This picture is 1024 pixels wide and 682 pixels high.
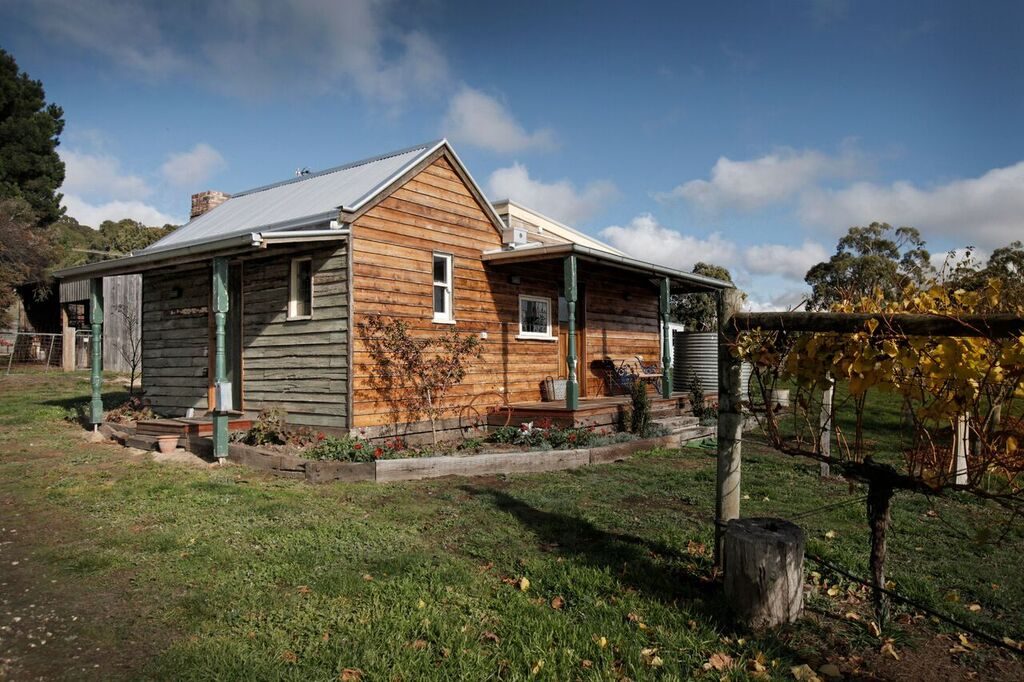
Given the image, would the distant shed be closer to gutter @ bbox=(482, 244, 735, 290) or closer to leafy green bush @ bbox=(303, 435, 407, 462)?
gutter @ bbox=(482, 244, 735, 290)

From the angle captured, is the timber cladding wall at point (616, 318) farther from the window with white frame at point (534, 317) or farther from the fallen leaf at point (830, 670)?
Result: the fallen leaf at point (830, 670)

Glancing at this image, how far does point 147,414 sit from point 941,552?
1303 cm

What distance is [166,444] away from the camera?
9914 millimetres

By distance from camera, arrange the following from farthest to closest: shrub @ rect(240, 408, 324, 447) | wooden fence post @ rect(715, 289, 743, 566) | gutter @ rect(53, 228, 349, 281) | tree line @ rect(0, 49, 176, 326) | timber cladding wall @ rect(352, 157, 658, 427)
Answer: tree line @ rect(0, 49, 176, 326) → timber cladding wall @ rect(352, 157, 658, 427) → shrub @ rect(240, 408, 324, 447) → gutter @ rect(53, 228, 349, 281) → wooden fence post @ rect(715, 289, 743, 566)

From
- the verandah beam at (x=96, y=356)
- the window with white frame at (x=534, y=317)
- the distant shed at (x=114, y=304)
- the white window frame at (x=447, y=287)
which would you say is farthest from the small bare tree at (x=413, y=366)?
the distant shed at (x=114, y=304)

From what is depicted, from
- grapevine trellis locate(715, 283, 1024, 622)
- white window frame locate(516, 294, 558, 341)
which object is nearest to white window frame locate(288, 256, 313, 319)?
white window frame locate(516, 294, 558, 341)

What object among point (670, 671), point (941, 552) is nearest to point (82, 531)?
point (670, 671)

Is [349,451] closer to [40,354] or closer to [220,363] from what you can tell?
[220,363]

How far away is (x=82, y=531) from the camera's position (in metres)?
5.83

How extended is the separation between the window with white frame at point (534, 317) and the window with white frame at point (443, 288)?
2061 millimetres

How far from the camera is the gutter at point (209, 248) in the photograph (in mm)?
8766

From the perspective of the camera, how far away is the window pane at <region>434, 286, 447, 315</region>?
11.4 meters

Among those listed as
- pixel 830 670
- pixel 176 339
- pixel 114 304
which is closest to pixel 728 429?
pixel 830 670

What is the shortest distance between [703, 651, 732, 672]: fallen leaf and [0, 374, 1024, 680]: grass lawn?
10 mm
